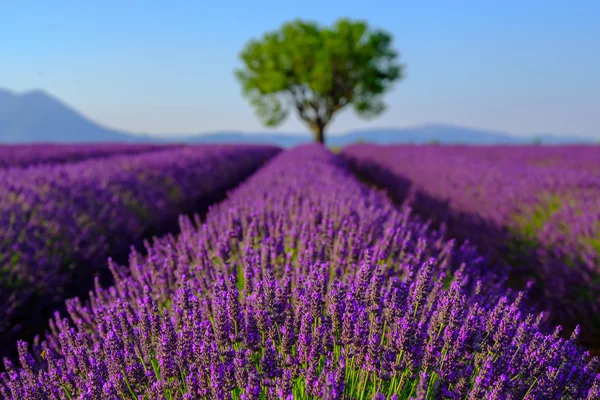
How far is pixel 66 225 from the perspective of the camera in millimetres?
4500

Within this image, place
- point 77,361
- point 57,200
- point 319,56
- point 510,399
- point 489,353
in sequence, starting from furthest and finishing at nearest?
point 319,56, point 57,200, point 77,361, point 489,353, point 510,399

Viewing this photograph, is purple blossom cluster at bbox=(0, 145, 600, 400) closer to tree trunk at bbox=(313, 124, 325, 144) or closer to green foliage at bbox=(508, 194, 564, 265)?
green foliage at bbox=(508, 194, 564, 265)

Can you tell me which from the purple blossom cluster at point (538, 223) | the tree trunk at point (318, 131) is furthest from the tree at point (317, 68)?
the purple blossom cluster at point (538, 223)

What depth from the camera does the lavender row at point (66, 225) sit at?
3.70m

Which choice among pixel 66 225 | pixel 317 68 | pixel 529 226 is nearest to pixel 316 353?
pixel 66 225

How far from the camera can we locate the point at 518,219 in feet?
17.2

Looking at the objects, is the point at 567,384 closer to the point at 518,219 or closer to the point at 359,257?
the point at 359,257

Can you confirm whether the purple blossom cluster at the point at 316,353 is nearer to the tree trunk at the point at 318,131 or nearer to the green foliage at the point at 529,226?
the green foliage at the point at 529,226

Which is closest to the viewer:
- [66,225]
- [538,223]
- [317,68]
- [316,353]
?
[316,353]

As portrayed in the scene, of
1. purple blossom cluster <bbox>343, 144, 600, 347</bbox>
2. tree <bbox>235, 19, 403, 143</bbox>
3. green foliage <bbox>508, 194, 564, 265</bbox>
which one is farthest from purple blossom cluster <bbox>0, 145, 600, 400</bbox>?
tree <bbox>235, 19, 403, 143</bbox>

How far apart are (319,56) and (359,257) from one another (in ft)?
91.7

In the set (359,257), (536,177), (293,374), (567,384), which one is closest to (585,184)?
(536,177)

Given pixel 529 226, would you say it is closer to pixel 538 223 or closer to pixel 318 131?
pixel 538 223

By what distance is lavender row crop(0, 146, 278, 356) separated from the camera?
370 centimetres
